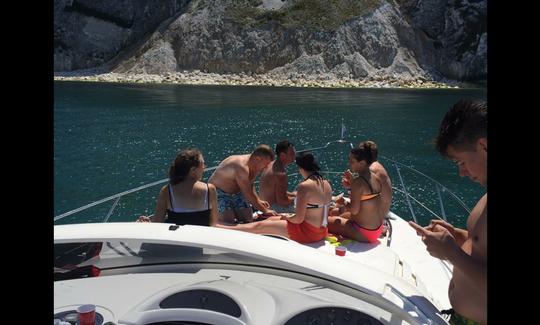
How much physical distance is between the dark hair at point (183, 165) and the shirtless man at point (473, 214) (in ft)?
8.54

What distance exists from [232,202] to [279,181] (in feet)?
2.68

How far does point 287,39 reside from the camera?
59.6m

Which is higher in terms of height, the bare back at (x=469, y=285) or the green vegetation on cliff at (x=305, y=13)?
the green vegetation on cliff at (x=305, y=13)

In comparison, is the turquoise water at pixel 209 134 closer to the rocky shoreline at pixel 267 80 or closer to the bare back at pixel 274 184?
the bare back at pixel 274 184

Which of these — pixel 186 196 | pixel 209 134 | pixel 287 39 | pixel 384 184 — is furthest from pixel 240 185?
pixel 287 39

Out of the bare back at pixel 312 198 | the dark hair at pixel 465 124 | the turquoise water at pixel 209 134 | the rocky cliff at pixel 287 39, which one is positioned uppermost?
the rocky cliff at pixel 287 39

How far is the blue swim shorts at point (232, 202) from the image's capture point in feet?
19.2

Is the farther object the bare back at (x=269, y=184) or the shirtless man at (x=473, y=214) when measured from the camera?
the bare back at (x=269, y=184)

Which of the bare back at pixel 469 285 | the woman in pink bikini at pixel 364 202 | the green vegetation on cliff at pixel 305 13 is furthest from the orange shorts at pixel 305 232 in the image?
the green vegetation on cliff at pixel 305 13

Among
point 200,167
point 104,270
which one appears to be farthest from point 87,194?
point 104,270

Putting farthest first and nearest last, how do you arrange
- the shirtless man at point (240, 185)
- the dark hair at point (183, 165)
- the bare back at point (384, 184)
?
1. the shirtless man at point (240, 185)
2. the bare back at point (384, 184)
3. the dark hair at point (183, 165)
